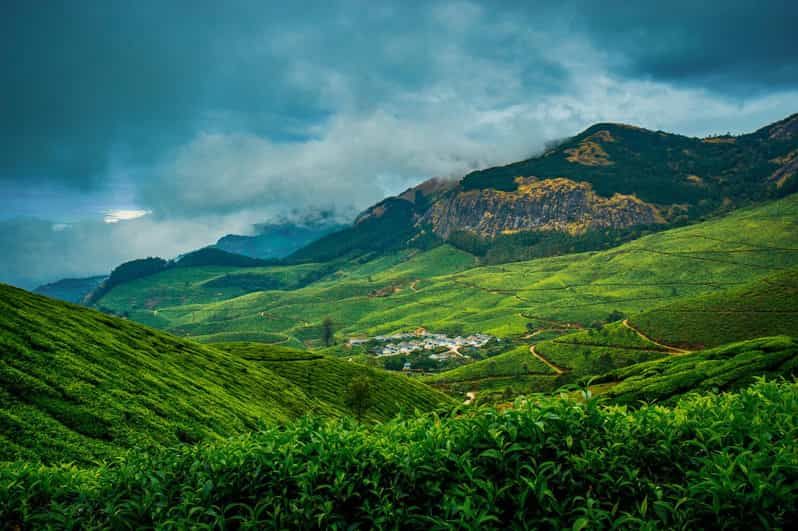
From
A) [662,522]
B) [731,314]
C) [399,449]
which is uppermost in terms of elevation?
[399,449]

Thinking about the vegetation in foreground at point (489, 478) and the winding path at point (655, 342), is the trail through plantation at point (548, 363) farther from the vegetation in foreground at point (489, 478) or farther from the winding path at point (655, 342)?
the vegetation in foreground at point (489, 478)

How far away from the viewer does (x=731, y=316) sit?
Result: 154125 mm

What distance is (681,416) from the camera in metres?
7.39

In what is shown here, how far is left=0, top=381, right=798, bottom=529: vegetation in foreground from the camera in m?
5.89

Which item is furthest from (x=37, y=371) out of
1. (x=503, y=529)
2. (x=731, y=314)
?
(x=731, y=314)

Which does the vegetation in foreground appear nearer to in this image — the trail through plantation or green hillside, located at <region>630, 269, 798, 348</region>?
green hillside, located at <region>630, 269, 798, 348</region>

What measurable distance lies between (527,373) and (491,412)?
168248mm

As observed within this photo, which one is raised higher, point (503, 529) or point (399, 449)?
point (399, 449)

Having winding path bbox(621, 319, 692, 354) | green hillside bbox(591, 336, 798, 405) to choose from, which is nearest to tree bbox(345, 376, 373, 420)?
green hillside bbox(591, 336, 798, 405)

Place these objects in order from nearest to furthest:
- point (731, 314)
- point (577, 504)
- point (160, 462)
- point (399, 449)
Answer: point (577, 504) → point (399, 449) → point (160, 462) → point (731, 314)

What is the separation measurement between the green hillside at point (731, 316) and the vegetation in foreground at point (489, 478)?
537 feet

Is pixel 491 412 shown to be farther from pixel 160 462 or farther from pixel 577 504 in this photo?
pixel 160 462

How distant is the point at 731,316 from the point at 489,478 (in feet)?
607

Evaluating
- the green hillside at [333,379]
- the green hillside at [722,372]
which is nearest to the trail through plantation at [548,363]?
the green hillside at [333,379]
